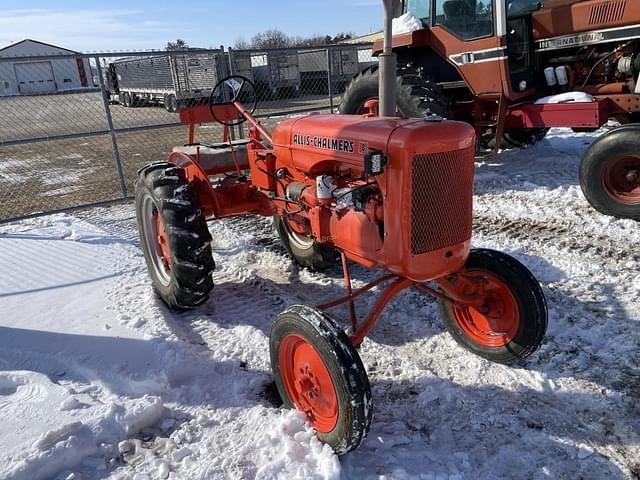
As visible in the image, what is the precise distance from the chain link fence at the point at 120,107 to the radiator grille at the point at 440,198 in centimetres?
482

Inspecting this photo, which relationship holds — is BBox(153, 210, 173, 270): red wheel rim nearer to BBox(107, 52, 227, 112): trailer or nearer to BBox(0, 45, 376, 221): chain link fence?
BBox(0, 45, 376, 221): chain link fence

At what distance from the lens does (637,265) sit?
13.6 ft

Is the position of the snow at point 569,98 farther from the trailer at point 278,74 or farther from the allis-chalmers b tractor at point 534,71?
the trailer at point 278,74

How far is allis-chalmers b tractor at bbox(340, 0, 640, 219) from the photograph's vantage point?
5.15m

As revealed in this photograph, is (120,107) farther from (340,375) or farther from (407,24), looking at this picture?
(340,375)

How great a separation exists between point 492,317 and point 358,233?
1041mm

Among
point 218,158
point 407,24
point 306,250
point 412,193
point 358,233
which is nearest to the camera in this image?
point 412,193

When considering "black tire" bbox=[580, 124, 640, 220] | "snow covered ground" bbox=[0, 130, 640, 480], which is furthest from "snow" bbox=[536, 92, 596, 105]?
"snow covered ground" bbox=[0, 130, 640, 480]

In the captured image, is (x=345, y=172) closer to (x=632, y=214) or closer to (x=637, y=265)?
(x=637, y=265)

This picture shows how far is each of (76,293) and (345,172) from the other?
260cm

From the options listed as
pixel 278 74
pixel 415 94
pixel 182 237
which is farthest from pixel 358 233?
pixel 278 74

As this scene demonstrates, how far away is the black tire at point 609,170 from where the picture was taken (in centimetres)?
491

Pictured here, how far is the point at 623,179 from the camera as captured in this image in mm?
5121

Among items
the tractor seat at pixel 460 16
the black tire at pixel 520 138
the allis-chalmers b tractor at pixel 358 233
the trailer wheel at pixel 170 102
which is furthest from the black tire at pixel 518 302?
the trailer wheel at pixel 170 102
